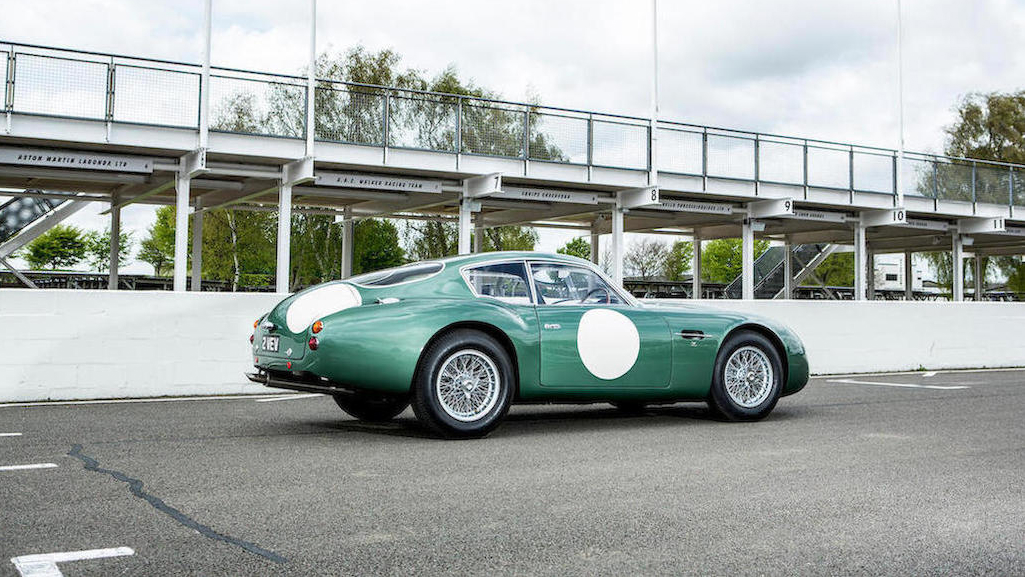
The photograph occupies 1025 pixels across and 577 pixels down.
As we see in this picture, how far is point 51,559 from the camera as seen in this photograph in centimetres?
369

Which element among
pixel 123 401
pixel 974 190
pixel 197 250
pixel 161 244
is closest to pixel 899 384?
pixel 123 401

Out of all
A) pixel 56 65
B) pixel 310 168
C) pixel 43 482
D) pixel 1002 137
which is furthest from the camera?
pixel 1002 137

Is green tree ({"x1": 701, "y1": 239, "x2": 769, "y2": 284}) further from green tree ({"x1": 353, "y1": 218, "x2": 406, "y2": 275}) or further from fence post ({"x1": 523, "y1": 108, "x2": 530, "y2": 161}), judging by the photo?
fence post ({"x1": 523, "y1": 108, "x2": 530, "y2": 161})

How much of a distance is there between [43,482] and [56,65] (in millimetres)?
15753

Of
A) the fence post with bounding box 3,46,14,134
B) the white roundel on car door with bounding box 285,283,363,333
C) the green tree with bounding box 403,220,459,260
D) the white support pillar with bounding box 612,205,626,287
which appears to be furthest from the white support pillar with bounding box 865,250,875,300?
the white roundel on car door with bounding box 285,283,363,333

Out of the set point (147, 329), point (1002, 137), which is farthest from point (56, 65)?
point (1002, 137)

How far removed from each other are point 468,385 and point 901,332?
10679mm

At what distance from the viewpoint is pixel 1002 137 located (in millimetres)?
54812

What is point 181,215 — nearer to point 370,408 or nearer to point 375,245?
point 370,408

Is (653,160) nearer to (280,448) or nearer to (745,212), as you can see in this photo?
(745,212)

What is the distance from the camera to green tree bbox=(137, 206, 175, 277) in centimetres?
6669

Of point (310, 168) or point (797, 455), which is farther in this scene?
point (310, 168)

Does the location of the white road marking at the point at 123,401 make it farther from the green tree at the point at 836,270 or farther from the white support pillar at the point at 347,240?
the green tree at the point at 836,270

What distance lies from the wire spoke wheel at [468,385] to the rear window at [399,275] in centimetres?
78
